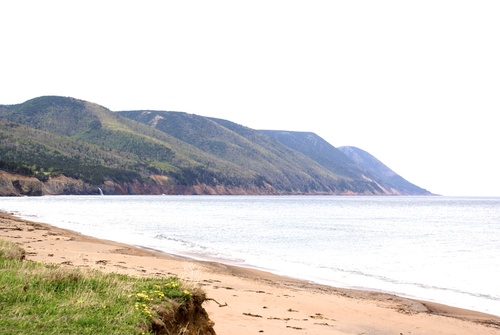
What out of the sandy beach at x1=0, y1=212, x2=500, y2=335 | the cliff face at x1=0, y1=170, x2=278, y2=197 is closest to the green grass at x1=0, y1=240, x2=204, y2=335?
the sandy beach at x1=0, y1=212, x2=500, y2=335

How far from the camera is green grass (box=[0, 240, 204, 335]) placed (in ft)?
22.5

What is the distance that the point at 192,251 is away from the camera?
Answer: 32.2 m

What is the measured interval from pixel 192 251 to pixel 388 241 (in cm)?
1901

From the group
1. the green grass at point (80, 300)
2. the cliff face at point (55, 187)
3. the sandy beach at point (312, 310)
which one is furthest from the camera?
the cliff face at point (55, 187)

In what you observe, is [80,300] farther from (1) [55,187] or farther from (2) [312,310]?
(1) [55,187]

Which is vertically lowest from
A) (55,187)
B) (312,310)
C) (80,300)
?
(55,187)

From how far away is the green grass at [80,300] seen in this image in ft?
22.5

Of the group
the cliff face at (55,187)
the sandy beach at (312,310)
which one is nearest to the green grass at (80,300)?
the sandy beach at (312,310)

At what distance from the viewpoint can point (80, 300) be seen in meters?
7.62

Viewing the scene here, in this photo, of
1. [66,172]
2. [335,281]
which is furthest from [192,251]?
[66,172]

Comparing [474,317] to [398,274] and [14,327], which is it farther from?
[14,327]

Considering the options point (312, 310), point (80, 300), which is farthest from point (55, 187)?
point (80, 300)

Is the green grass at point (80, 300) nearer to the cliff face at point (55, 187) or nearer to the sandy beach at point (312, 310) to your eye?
the sandy beach at point (312, 310)

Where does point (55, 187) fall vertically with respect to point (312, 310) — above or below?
below
